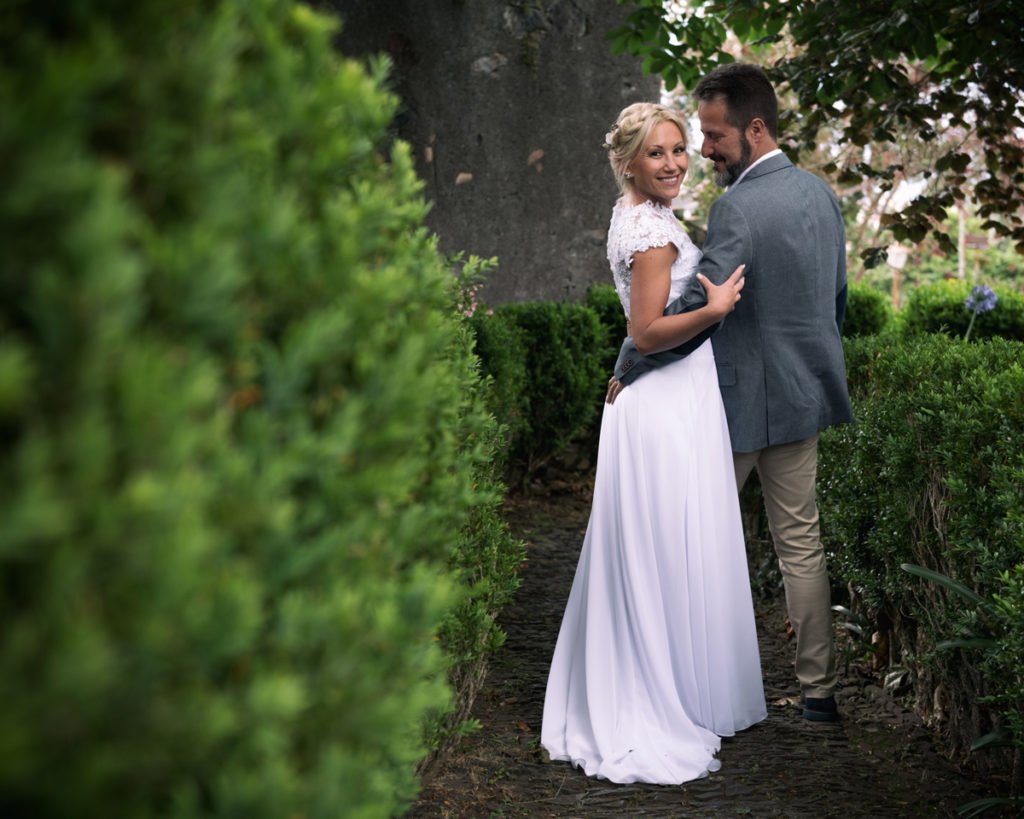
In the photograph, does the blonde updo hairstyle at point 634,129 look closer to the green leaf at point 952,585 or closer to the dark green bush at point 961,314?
the green leaf at point 952,585

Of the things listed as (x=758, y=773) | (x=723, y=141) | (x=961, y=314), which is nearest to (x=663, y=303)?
(x=723, y=141)

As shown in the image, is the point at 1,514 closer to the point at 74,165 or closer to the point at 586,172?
the point at 74,165

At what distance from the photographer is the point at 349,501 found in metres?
1.42

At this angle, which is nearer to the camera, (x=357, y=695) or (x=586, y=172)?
(x=357, y=695)

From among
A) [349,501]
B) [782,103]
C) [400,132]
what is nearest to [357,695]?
[349,501]

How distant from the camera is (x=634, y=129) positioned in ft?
12.7

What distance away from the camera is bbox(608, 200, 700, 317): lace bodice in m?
3.80

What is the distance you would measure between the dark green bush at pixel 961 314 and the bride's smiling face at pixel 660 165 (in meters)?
6.19

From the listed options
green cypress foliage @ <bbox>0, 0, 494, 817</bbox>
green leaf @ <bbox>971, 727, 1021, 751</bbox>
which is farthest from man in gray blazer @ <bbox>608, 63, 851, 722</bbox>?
green cypress foliage @ <bbox>0, 0, 494, 817</bbox>

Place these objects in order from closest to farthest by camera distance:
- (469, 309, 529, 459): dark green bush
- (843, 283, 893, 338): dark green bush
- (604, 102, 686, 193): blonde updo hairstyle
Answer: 1. (604, 102, 686, 193): blonde updo hairstyle
2. (469, 309, 529, 459): dark green bush
3. (843, 283, 893, 338): dark green bush

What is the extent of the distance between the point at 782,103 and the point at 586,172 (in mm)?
9170

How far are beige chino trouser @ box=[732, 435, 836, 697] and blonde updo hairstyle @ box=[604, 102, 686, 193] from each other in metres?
1.26

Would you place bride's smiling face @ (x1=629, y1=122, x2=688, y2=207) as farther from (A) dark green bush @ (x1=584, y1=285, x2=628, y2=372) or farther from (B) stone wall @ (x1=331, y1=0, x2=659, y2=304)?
(B) stone wall @ (x1=331, y1=0, x2=659, y2=304)

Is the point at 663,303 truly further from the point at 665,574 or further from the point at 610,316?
the point at 610,316
